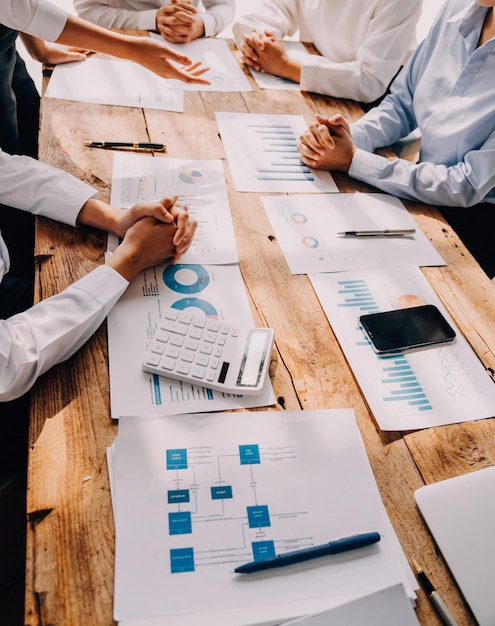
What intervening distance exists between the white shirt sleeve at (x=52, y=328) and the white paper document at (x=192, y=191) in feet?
0.50

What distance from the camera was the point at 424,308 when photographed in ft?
3.10

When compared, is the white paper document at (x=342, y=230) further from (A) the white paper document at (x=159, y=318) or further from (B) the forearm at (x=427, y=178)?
(A) the white paper document at (x=159, y=318)

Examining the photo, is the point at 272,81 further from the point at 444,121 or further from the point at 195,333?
the point at 195,333

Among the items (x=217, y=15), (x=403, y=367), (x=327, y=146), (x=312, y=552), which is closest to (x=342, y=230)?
(x=327, y=146)

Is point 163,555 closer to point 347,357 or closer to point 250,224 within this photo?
point 347,357

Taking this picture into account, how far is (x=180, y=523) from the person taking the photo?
63 centimetres

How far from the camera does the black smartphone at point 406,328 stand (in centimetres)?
88

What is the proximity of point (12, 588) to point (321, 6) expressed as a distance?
185cm

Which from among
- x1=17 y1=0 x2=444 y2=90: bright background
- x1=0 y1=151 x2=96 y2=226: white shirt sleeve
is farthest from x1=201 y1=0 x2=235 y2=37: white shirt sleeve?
x1=17 y1=0 x2=444 y2=90: bright background

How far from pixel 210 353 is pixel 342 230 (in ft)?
1.50

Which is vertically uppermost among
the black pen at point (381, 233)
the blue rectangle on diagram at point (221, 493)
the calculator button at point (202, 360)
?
the black pen at point (381, 233)

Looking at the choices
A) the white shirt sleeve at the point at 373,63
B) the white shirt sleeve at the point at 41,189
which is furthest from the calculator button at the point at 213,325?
the white shirt sleeve at the point at 373,63

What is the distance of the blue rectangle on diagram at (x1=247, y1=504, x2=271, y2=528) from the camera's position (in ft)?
2.12

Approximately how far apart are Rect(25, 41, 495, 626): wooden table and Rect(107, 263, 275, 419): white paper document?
0.07 ft
